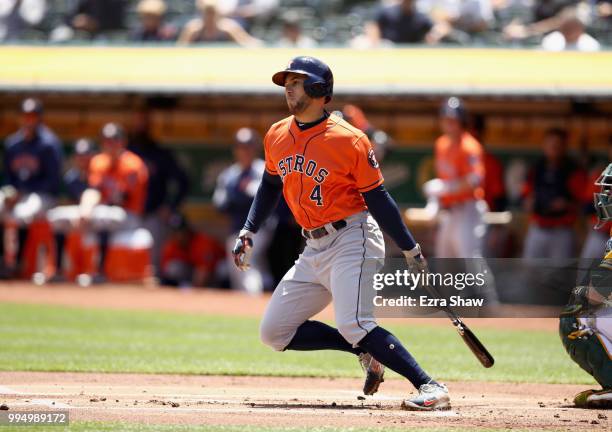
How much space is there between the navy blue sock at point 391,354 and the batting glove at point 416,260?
36 centimetres

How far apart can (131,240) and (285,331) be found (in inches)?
264

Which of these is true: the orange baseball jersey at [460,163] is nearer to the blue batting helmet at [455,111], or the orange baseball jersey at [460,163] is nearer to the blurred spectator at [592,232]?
the blue batting helmet at [455,111]

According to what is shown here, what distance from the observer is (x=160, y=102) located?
43.5 feet

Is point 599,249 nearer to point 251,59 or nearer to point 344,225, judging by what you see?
point 251,59

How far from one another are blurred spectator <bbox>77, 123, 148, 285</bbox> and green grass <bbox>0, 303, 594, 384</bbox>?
167 cm

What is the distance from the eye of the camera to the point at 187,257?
41.1 ft

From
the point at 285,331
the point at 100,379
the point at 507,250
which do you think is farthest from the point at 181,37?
the point at 285,331

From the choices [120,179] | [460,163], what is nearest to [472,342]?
[460,163]

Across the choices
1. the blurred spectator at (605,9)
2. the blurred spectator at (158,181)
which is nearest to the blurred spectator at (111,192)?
the blurred spectator at (158,181)

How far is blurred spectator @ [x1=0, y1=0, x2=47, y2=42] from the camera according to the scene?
14.7m

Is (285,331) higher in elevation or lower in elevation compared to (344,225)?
lower

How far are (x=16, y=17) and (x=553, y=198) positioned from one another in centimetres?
739

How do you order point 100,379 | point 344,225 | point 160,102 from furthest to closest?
point 160,102, point 100,379, point 344,225

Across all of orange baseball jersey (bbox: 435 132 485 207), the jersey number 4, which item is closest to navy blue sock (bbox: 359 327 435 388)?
the jersey number 4
